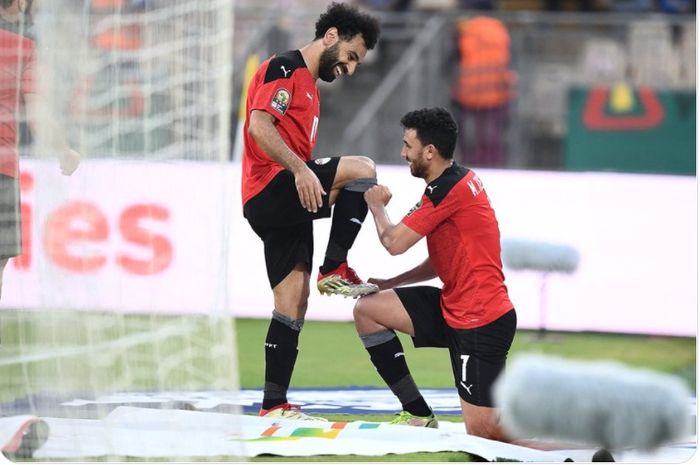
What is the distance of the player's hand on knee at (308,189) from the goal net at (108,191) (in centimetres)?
35

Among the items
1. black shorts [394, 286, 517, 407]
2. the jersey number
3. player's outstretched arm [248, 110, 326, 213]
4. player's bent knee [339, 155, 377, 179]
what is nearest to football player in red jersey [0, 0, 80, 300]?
player's outstretched arm [248, 110, 326, 213]

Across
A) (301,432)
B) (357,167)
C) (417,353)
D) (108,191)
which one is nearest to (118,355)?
(108,191)

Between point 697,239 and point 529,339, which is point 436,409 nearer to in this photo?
point 529,339

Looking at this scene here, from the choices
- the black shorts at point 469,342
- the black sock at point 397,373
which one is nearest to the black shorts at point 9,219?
the black sock at point 397,373

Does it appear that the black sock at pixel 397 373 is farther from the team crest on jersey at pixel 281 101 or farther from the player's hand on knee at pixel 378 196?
the team crest on jersey at pixel 281 101

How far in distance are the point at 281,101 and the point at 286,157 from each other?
1.08 ft

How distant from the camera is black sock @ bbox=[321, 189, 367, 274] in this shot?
641cm

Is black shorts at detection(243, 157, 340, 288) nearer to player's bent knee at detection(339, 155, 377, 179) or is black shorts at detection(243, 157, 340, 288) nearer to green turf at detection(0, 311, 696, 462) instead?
player's bent knee at detection(339, 155, 377, 179)

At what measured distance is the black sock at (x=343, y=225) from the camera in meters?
6.41

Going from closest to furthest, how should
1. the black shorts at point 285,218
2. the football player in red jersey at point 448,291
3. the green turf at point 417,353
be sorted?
1. the football player in red jersey at point 448,291
2. the black shorts at point 285,218
3. the green turf at point 417,353

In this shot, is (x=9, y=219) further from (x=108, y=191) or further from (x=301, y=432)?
(x=301, y=432)

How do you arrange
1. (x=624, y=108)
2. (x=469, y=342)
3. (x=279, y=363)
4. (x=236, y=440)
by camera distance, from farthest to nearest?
(x=624, y=108)
(x=279, y=363)
(x=469, y=342)
(x=236, y=440)

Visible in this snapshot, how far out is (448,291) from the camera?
6301mm

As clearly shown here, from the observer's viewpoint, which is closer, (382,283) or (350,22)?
(350,22)
